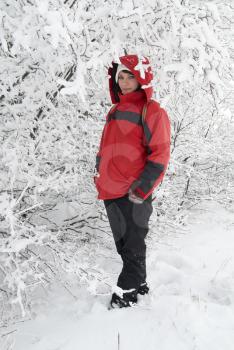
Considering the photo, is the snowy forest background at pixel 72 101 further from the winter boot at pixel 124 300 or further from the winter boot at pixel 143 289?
the winter boot at pixel 143 289

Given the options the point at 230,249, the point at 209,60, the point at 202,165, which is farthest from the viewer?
the point at 202,165

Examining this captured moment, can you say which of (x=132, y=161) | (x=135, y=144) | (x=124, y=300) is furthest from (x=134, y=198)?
(x=124, y=300)

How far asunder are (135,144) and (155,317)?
152 cm

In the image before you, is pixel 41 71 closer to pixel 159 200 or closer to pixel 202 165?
pixel 159 200

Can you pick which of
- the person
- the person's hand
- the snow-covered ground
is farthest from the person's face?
the snow-covered ground

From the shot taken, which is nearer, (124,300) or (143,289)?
(124,300)

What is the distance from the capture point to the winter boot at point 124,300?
312cm

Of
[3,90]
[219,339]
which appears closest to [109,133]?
[3,90]

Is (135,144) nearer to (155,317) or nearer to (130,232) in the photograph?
(130,232)

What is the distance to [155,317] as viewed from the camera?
2.97 m

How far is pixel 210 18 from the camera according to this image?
248cm

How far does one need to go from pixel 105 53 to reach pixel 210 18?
0.83m

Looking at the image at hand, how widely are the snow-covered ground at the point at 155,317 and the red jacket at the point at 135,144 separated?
1083mm

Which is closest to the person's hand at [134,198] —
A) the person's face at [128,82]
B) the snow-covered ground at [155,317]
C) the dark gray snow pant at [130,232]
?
the dark gray snow pant at [130,232]
